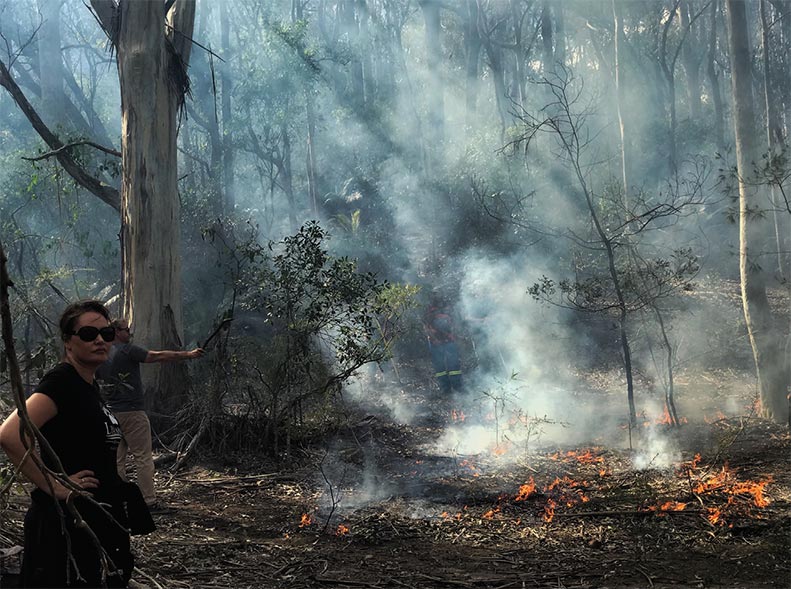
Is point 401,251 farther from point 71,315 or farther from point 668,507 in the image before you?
point 71,315

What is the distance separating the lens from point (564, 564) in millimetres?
4562

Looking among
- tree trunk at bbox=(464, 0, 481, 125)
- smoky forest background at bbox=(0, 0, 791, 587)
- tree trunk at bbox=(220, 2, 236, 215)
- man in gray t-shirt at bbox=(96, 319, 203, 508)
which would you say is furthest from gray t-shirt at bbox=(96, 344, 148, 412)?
tree trunk at bbox=(464, 0, 481, 125)

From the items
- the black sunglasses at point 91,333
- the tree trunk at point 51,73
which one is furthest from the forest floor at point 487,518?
the tree trunk at point 51,73

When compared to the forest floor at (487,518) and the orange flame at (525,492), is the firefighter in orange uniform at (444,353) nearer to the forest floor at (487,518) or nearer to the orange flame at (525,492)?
the forest floor at (487,518)

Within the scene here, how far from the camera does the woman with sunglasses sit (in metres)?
2.58

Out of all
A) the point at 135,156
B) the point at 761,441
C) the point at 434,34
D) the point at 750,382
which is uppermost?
the point at 434,34

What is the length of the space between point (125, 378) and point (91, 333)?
10.8ft

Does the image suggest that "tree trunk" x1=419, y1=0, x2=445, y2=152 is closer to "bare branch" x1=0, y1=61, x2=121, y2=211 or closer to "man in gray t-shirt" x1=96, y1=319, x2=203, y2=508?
"bare branch" x1=0, y1=61, x2=121, y2=211

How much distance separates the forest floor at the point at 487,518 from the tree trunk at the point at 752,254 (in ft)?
2.18

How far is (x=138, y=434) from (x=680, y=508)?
4.68 m

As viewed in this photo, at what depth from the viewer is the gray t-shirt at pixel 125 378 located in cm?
583

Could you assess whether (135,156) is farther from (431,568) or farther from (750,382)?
(750,382)

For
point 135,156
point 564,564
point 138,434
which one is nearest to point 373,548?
point 564,564

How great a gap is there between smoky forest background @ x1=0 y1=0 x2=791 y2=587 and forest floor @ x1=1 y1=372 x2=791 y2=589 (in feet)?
0.30
